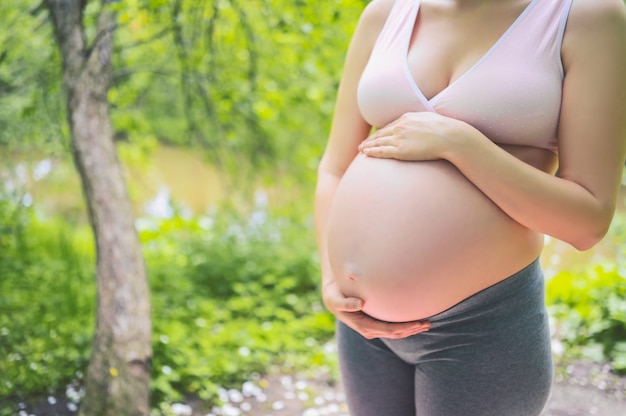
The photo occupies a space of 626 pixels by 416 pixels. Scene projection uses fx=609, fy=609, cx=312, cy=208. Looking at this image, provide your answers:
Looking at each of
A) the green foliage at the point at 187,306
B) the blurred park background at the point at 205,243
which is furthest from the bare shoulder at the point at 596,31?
the green foliage at the point at 187,306

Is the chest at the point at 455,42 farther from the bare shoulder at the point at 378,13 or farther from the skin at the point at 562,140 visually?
the bare shoulder at the point at 378,13

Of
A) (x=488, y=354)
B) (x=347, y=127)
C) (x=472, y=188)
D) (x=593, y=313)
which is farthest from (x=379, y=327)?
(x=593, y=313)

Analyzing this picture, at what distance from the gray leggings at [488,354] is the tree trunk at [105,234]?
1.26 meters

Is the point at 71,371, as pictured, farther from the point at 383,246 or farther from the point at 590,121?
the point at 590,121

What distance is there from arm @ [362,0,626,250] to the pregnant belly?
4cm

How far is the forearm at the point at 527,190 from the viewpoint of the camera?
1.05 metres

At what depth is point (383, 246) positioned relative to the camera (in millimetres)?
1159

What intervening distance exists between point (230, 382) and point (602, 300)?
1843mm

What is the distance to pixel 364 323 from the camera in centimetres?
123

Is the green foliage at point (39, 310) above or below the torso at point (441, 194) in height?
below

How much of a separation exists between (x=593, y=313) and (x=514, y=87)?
88.0 inches

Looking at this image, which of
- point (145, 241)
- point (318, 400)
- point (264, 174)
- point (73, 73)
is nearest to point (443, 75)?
point (73, 73)

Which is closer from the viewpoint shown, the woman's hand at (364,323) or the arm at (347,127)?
the woman's hand at (364,323)

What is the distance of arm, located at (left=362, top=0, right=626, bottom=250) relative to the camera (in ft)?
3.38
